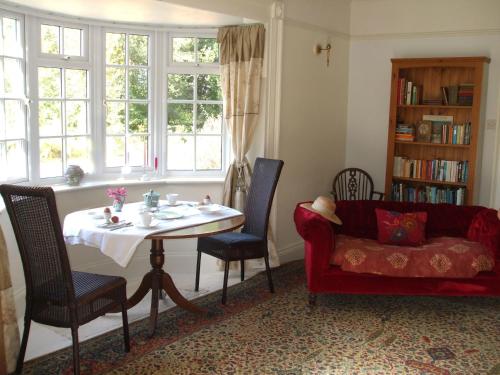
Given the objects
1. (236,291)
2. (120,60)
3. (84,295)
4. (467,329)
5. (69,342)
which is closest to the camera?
(84,295)

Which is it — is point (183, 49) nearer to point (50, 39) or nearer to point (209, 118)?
point (209, 118)

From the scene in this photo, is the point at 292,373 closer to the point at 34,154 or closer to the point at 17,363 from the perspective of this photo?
the point at 17,363

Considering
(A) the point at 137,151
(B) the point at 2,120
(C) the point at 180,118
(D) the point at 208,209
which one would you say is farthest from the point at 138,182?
(B) the point at 2,120

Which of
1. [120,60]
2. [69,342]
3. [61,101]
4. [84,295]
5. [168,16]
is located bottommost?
[69,342]

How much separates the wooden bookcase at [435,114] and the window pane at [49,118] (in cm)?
315

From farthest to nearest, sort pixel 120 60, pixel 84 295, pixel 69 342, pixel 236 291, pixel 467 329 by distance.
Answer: pixel 120 60
pixel 236 291
pixel 467 329
pixel 69 342
pixel 84 295

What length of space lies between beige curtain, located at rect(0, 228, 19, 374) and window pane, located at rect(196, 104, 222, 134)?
2.74 metres

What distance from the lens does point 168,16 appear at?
16.1 feet

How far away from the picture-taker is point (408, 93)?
229 inches

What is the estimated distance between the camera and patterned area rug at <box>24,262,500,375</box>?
341cm

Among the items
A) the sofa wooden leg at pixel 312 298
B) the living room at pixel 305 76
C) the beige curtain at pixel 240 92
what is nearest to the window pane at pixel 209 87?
the living room at pixel 305 76

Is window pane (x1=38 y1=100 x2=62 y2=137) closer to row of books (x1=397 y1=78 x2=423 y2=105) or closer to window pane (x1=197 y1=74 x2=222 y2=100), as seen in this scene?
window pane (x1=197 y1=74 x2=222 y2=100)

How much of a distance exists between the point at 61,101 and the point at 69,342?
2.14 m

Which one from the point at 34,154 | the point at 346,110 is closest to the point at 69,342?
the point at 34,154
